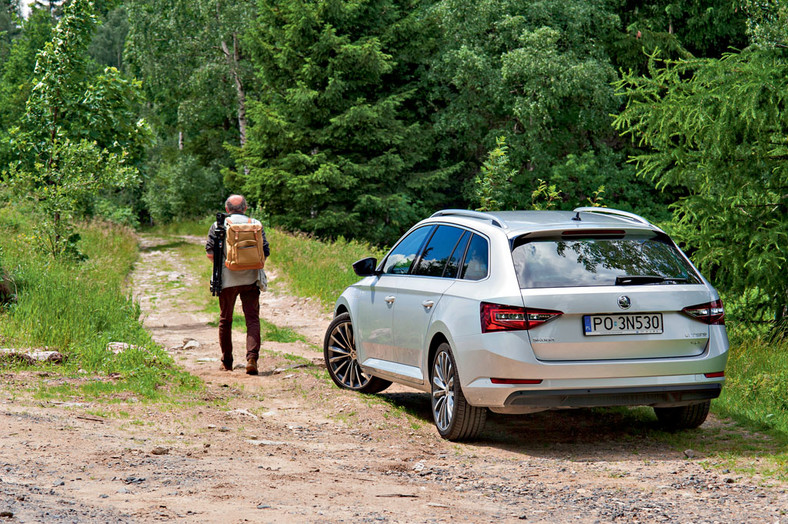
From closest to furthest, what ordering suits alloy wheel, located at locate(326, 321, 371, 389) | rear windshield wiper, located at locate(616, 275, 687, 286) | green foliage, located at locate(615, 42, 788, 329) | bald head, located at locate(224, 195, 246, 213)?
1. rear windshield wiper, located at locate(616, 275, 687, 286)
2. alloy wheel, located at locate(326, 321, 371, 389)
3. bald head, located at locate(224, 195, 246, 213)
4. green foliage, located at locate(615, 42, 788, 329)

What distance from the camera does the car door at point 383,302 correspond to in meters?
7.77

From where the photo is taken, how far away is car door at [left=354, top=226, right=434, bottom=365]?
7766 millimetres

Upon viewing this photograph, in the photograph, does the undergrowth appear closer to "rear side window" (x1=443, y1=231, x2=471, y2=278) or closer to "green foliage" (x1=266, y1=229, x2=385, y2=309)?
"rear side window" (x1=443, y1=231, x2=471, y2=278)

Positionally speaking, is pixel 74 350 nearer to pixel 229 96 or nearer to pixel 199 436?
pixel 199 436

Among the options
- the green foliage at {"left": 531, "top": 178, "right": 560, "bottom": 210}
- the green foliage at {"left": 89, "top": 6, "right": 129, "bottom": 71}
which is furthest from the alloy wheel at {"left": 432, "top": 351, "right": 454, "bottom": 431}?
the green foliage at {"left": 89, "top": 6, "right": 129, "bottom": 71}

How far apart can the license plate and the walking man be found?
4.66 m

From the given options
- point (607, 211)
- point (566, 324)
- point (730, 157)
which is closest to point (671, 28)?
point (730, 157)

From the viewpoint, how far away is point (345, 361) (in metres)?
8.90

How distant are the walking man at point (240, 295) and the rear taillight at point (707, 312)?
500 cm

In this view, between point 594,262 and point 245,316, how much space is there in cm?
484

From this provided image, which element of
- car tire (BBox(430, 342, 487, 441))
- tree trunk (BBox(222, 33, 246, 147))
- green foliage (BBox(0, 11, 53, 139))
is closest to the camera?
car tire (BBox(430, 342, 487, 441))

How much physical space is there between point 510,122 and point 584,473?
30.0 metres

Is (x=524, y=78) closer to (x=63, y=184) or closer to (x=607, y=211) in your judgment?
(x=63, y=184)

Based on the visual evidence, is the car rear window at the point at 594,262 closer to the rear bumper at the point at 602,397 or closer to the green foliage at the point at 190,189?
the rear bumper at the point at 602,397
